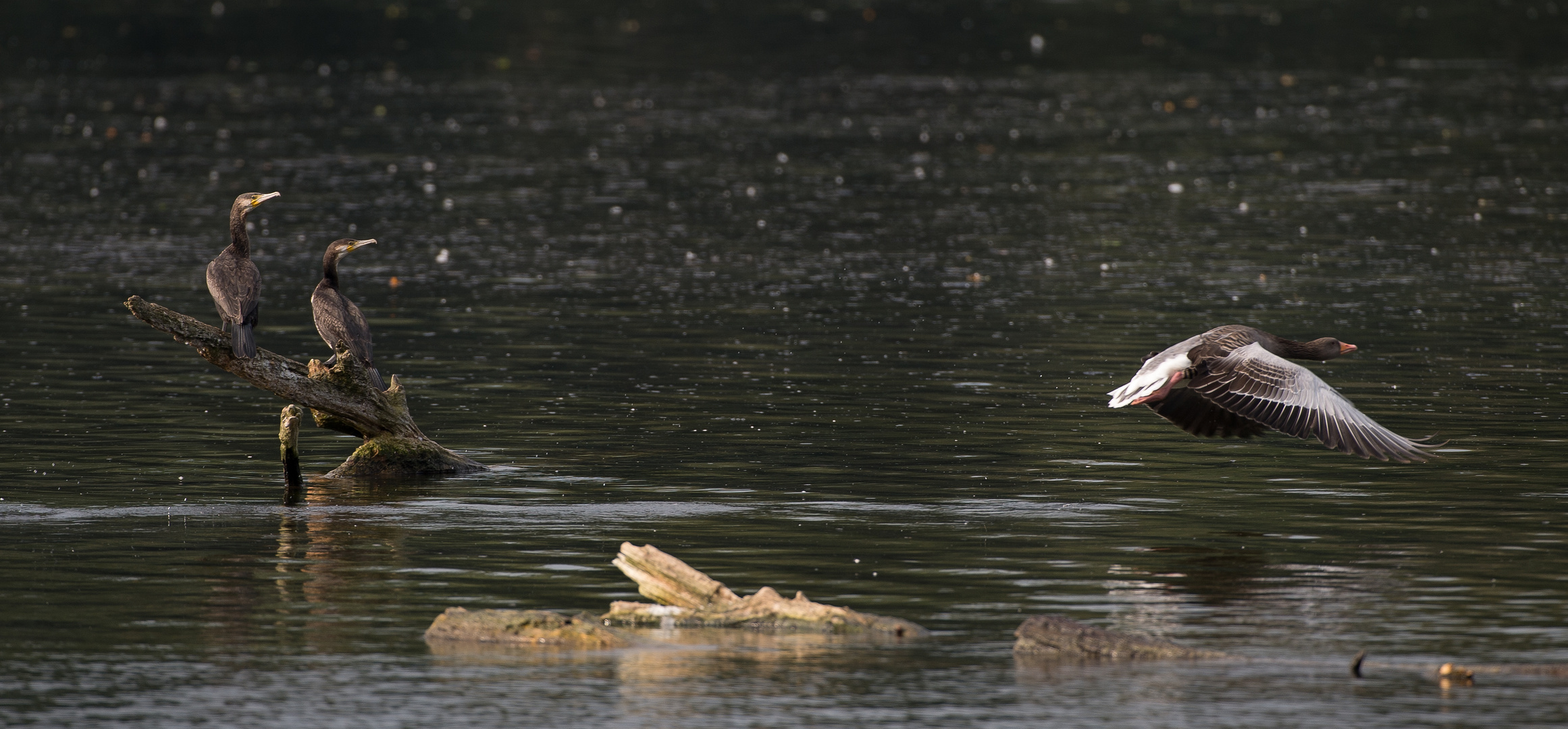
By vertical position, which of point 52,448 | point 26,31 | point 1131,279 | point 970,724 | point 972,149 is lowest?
point 970,724

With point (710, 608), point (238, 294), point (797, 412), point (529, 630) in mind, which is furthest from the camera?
point (797, 412)

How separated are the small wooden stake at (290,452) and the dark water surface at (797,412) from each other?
15 cm

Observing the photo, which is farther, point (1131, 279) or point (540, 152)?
point (540, 152)

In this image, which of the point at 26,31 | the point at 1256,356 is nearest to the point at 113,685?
the point at 1256,356

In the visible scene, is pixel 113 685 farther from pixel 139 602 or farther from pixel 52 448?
pixel 52 448

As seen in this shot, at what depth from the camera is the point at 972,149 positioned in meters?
43.0

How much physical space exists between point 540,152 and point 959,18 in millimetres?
31142

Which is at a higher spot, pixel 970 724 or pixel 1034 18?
pixel 1034 18

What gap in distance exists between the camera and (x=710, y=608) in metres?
12.3

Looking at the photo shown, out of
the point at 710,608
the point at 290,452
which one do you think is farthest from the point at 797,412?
the point at 710,608

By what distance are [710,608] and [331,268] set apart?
23.9ft

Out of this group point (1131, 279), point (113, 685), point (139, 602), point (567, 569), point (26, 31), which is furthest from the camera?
point (26, 31)

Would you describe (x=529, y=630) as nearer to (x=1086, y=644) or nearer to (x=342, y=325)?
(x=1086, y=644)

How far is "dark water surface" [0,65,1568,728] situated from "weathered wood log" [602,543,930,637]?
0.61ft
